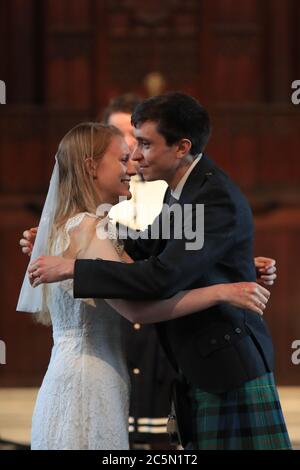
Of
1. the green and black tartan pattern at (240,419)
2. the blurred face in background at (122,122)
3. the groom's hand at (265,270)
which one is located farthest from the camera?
the blurred face in background at (122,122)

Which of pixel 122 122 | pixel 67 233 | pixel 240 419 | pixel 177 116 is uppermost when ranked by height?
pixel 122 122

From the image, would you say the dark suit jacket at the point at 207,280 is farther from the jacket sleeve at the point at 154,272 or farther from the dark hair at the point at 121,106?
the dark hair at the point at 121,106

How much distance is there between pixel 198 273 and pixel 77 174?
18.9 inches

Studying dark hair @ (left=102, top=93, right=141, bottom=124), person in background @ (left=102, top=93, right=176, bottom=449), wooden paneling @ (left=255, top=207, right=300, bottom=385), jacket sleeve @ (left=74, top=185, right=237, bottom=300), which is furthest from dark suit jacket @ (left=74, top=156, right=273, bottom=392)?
wooden paneling @ (left=255, top=207, right=300, bottom=385)

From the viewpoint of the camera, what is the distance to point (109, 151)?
3072 mm

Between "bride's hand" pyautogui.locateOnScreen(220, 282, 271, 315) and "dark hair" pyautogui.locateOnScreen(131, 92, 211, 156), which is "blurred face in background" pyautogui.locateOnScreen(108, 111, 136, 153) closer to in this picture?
"dark hair" pyautogui.locateOnScreen(131, 92, 211, 156)

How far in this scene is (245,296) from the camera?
2.79 meters

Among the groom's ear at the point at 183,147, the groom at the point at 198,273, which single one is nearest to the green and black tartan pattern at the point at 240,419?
the groom at the point at 198,273

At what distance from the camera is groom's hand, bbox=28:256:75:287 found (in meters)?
2.76

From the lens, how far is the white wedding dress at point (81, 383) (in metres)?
2.95

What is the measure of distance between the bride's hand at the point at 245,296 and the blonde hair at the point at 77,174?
0.48 m

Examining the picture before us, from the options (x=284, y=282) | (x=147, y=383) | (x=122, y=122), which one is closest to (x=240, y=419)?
(x=147, y=383)

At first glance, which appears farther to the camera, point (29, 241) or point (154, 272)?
point (29, 241)

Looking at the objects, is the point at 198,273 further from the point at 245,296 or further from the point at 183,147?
the point at 183,147
